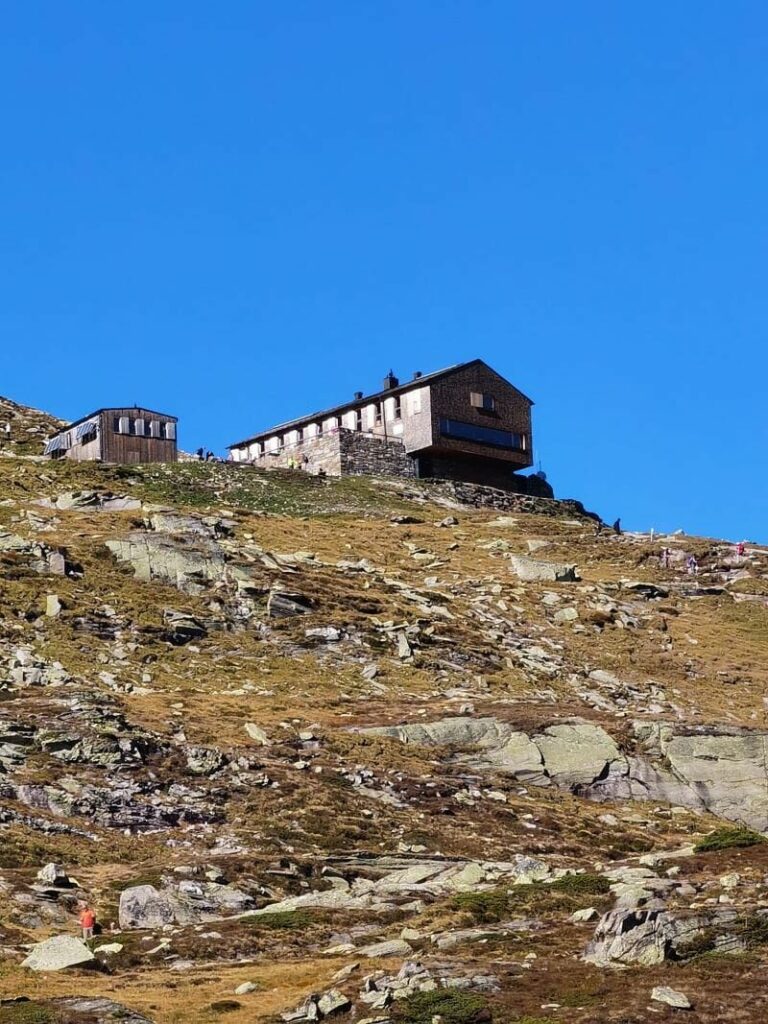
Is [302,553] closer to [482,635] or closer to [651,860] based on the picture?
[482,635]

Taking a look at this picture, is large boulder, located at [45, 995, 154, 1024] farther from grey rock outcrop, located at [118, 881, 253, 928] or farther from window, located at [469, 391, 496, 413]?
window, located at [469, 391, 496, 413]

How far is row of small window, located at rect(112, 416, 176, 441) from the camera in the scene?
100 metres

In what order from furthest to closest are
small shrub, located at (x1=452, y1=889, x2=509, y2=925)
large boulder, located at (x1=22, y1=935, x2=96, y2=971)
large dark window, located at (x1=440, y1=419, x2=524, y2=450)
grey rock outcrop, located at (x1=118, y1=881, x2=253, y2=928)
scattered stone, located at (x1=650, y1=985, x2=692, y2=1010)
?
large dark window, located at (x1=440, y1=419, x2=524, y2=450) → grey rock outcrop, located at (x1=118, y1=881, x2=253, y2=928) → small shrub, located at (x1=452, y1=889, x2=509, y2=925) → large boulder, located at (x1=22, y1=935, x2=96, y2=971) → scattered stone, located at (x1=650, y1=985, x2=692, y2=1010)

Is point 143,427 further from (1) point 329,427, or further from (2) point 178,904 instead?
(2) point 178,904

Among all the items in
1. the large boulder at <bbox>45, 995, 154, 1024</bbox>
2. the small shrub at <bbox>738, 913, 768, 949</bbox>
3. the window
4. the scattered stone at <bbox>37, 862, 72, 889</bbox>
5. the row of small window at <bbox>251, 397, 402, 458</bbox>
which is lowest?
the large boulder at <bbox>45, 995, 154, 1024</bbox>

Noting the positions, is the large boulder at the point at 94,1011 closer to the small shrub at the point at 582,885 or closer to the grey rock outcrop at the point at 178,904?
the grey rock outcrop at the point at 178,904

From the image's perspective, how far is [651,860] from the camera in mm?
46562

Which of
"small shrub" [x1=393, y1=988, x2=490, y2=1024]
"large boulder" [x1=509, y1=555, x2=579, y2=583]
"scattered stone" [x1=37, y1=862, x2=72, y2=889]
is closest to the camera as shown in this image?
"small shrub" [x1=393, y1=988, x2=490, y2=1024]

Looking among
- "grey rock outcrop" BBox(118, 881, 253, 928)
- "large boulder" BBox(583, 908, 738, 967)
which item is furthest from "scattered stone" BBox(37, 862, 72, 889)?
"large boulder" BBox(583, 908, 738, 967)

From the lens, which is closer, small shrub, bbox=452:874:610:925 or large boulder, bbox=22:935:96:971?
large boulder, bbox=22:935:96:971

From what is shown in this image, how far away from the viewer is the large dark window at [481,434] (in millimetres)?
108000

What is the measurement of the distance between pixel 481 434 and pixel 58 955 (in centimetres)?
7582

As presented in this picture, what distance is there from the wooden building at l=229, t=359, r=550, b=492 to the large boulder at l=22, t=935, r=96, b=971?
67598 mm

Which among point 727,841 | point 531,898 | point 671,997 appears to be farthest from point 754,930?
point 727,841
